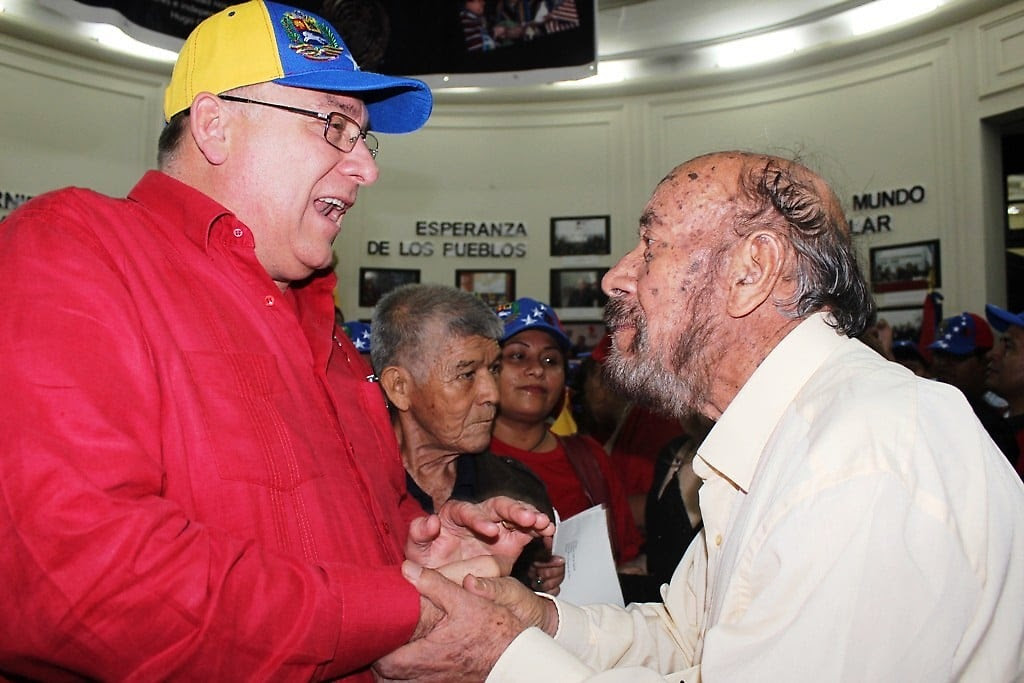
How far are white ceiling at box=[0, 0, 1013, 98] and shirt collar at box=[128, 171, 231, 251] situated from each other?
668 centimetres

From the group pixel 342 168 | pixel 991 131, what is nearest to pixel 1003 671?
pixel 342 168

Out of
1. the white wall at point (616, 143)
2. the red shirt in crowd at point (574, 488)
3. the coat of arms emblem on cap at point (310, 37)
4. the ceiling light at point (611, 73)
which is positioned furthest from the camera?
the ceiling light at point (611, 73)

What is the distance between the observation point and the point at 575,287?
8898 millimetres

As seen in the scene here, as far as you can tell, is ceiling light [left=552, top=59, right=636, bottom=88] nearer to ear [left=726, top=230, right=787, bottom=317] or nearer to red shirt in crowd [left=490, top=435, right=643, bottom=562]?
red shirt in crowd [left=490, top=435, right=643, bottom=562]

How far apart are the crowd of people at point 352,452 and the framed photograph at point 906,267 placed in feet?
21.1

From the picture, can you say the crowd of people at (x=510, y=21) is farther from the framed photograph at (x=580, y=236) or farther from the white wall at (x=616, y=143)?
the framed photograph at (x=580, y=236)

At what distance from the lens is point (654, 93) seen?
8.81 meters

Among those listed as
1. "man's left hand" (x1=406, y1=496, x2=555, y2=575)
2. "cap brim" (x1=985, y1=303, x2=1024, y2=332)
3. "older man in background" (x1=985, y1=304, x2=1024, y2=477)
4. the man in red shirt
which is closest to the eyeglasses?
the man in red shirt

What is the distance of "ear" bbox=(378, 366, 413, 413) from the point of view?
9.19 feet

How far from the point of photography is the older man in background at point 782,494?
1.08 meters

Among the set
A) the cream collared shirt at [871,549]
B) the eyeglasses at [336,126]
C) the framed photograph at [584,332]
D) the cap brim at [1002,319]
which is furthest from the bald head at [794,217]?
the framed photograph at [584,332]

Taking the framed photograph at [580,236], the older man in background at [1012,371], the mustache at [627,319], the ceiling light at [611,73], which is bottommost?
the older man in background at [1012,371]

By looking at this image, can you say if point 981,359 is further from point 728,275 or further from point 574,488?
point 728,275

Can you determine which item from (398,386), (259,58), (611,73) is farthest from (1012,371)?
(611,73)
